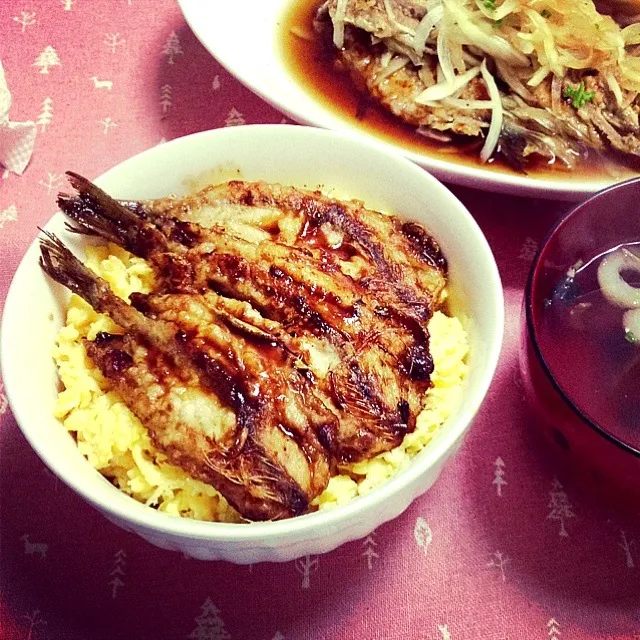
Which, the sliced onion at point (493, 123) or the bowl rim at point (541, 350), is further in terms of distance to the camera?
the sliced onion at point (493, 123)

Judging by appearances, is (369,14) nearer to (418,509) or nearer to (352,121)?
(352,121)

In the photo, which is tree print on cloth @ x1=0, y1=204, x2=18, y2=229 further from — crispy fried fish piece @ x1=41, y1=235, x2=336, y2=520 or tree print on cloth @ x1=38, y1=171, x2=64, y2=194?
crispy fried fish piece @ x1=41, y1=235, x2=336, y2=520

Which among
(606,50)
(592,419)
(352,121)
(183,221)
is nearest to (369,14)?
(352,121)

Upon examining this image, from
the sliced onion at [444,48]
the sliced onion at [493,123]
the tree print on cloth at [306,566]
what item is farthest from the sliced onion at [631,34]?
the tree print on cloth at [306,566]

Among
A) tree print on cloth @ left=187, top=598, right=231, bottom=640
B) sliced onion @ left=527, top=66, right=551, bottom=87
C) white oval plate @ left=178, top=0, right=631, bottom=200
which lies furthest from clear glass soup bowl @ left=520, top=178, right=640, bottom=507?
sliced onion @ left=527, top=66, right=551, bottom=87

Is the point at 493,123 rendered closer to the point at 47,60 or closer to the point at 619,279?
the point at 619,279

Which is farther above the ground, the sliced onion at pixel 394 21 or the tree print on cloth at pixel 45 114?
the tree print on cloth at pixel 45 114

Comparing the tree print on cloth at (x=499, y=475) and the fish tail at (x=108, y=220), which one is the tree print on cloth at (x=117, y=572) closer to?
the fish tail at (x=108, y=220)

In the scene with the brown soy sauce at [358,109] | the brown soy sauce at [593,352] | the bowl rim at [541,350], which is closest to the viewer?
the bowl rim at [541,350]

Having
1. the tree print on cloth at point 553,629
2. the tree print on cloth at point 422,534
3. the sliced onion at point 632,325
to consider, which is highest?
the sliced onion at point 632,325

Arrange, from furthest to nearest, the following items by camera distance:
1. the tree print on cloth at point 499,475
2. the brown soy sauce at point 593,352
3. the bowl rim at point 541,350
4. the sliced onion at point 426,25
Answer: the sliced onion at point 426,25
the tree print on cloth at point 499,475
the brown soy sauce at point 593,352
the bowl rim at point 541,350
